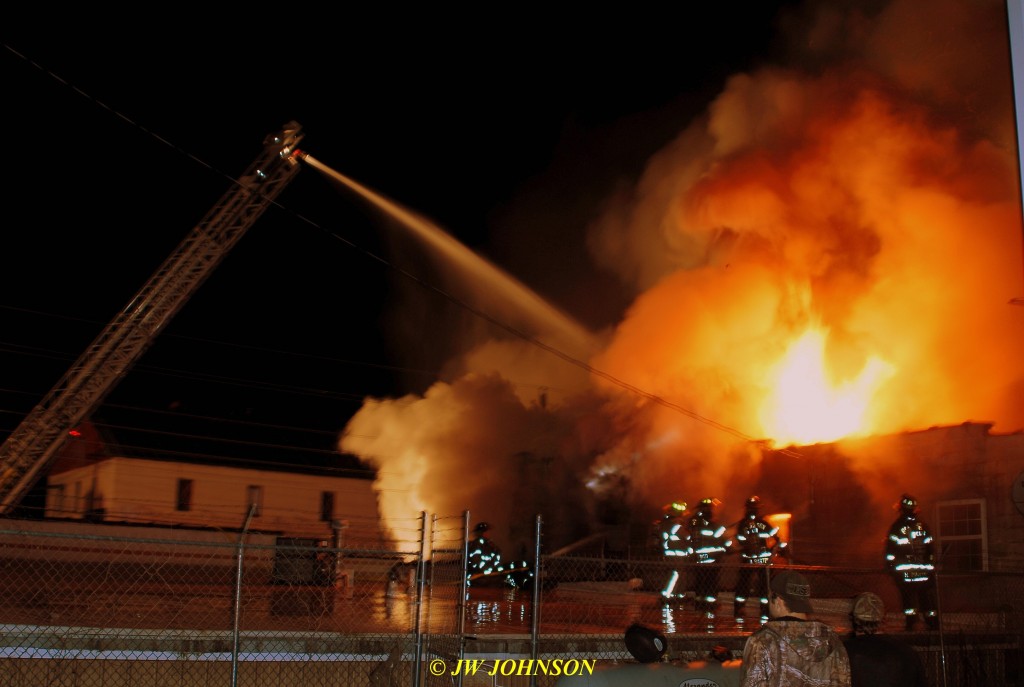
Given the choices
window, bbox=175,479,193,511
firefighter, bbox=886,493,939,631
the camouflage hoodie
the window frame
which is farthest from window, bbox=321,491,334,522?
the camouflage hoodie

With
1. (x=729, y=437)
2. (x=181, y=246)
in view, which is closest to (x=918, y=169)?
(x=729, y=437)

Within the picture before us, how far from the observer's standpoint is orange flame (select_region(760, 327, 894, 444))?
19500 mm

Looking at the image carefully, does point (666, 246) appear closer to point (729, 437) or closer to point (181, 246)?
point (729, 437)

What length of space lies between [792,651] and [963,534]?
12393 mm

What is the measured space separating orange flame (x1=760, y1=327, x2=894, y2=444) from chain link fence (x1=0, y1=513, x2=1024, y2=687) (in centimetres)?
497

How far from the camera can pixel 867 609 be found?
4.55 meters

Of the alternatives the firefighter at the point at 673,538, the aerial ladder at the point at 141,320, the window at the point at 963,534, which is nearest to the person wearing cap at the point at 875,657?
the firefighter at the point at 673,538

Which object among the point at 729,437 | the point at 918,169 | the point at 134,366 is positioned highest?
the point at 918,169

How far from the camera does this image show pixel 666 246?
23750 millimetres

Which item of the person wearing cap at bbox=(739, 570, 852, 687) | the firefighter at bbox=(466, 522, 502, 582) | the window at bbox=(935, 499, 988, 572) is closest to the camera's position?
the person wearing cap at bbox=(739, 570, 852, 687)

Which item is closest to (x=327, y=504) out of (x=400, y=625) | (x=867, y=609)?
(x=400, y=625)

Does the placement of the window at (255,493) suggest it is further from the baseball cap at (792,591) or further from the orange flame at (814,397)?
the baseball cap at (792,591)

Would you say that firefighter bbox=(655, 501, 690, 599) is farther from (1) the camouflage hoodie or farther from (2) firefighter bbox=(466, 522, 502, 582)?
(1) the camouflage hoodie

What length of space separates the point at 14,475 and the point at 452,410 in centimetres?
1106
